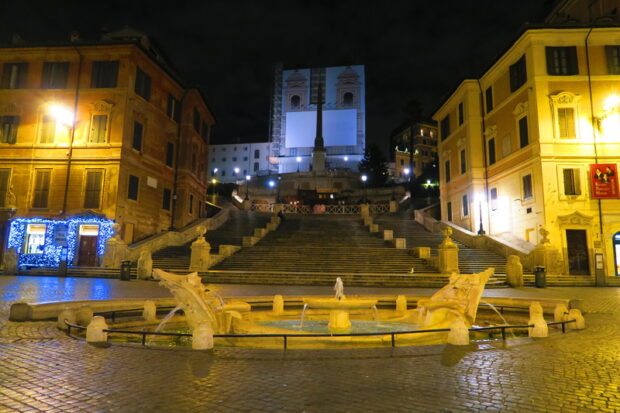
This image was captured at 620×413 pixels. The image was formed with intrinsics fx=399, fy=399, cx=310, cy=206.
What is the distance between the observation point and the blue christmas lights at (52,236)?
25453mm

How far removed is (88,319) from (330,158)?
77.3 metres

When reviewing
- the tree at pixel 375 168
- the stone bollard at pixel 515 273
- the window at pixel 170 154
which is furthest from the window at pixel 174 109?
the tree at pixel 375 168

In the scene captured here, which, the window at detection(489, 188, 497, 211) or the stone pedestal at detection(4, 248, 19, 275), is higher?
the window at detection(489, 188, 497, 211)

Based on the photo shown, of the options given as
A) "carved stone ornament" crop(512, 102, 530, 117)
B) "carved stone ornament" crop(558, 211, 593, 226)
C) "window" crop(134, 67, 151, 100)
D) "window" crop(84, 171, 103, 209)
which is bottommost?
"carved stone ornament" crop(558, 211, 593, 226)

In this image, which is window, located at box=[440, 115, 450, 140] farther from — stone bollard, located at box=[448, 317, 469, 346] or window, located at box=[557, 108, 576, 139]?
stone bollard, located at box=[448, 317, 469, 346]

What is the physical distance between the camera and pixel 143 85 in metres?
29.3

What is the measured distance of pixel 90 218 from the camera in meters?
25.6

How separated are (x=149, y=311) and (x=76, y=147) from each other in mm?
21743

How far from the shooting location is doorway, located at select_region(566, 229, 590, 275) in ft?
75.6

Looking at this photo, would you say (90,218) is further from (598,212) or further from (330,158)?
(330,158)

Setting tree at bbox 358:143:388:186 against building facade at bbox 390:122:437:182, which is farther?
building facade at bbox 390:122:437:182

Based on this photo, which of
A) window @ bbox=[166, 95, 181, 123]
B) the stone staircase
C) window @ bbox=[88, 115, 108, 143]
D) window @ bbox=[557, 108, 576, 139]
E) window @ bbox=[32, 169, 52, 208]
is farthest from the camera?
window @ bbox=[166, 95, 181, 123]

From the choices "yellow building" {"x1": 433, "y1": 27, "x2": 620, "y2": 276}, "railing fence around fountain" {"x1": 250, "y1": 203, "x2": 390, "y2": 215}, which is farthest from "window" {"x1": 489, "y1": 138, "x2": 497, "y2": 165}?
"railing fence around fountain" {"x1": 250, "y1": 203, "x2": 390, "y2": 215}

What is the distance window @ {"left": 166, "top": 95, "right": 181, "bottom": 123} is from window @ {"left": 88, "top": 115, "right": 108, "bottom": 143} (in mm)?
6269
